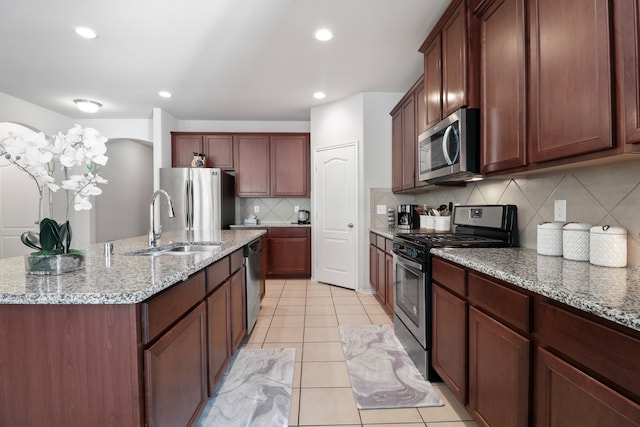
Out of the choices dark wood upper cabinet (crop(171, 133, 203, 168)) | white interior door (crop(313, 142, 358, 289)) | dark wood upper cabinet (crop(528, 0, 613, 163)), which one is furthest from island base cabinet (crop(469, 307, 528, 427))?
dark wood upper cabinet (crop(171, 133, 203, 168))

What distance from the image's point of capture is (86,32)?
2.61 metres

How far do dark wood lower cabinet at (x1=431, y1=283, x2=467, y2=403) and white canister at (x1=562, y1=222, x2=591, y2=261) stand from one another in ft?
1.73

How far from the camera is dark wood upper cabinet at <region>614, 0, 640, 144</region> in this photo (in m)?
1.00

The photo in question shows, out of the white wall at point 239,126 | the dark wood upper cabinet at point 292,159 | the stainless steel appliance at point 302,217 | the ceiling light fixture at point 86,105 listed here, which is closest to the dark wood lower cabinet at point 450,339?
the stainless steel appliance at point 302,217

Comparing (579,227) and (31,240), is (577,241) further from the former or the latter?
(31,240)

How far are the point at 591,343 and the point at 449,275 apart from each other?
84 centimetres

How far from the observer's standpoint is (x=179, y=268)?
1267mm

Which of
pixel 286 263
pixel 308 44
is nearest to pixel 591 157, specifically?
pixel 308 44

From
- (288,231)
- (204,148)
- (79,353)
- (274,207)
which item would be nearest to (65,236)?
(79,353)

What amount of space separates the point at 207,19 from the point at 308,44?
0.87 m

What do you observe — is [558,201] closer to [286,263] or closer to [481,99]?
[481,99]

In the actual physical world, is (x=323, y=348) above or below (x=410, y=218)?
below

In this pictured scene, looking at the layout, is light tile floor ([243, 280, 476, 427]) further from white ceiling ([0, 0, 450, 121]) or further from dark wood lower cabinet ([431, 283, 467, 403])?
white ceiling ([0, 0, 450, 121])

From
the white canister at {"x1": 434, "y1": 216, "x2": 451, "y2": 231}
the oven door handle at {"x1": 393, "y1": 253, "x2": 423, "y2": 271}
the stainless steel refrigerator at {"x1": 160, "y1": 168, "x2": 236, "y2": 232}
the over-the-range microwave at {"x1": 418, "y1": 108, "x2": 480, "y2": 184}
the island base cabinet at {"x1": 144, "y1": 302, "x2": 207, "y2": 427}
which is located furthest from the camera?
the stainless steel refrigerator at {"x1": 160, "y1": 168, "x2": 236, "y2": 232}
